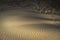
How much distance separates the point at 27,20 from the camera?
526 cm

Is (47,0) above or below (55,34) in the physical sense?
above

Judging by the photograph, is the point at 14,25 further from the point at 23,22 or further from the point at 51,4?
the point at 51,4

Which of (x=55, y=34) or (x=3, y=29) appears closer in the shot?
(x=55, y=34)

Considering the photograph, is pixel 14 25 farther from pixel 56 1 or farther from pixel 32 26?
pixel 56 1

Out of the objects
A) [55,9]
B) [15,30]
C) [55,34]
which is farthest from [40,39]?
[55,9]

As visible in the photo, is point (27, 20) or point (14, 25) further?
point (27, 20)

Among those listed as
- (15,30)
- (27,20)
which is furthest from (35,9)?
(15,30)

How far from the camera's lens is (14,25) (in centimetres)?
480

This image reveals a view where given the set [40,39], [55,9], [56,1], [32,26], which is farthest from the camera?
[56,1]

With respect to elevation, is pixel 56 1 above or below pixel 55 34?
above

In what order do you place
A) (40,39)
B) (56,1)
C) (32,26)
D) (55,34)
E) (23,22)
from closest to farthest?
(40,39)
(55,34)
(32,26)
(23,22)
(56,1)

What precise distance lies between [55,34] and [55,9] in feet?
9.31

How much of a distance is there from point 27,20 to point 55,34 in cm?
138

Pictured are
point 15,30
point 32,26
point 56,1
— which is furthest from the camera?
point 56,1
